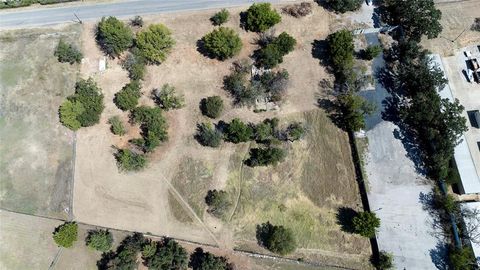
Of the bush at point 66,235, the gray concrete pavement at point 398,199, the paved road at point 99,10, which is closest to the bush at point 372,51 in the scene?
the gray concrete pavement at point 398,199

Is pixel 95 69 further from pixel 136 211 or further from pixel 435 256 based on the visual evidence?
pixel 435 256

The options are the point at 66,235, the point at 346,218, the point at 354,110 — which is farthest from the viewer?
the point at 354,110

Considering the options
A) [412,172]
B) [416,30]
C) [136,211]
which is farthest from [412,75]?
[136,211]

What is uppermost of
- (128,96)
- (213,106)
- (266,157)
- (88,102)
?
(128,96)

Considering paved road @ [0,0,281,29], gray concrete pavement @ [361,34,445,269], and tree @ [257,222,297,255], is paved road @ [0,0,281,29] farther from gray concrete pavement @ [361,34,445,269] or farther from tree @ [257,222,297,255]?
tree @ [257,222,297,255]

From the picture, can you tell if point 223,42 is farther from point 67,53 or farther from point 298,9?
point 67,53

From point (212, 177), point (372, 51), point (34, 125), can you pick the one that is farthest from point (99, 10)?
point (372, 51)

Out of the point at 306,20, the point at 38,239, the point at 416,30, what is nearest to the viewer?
the point at 38,239
